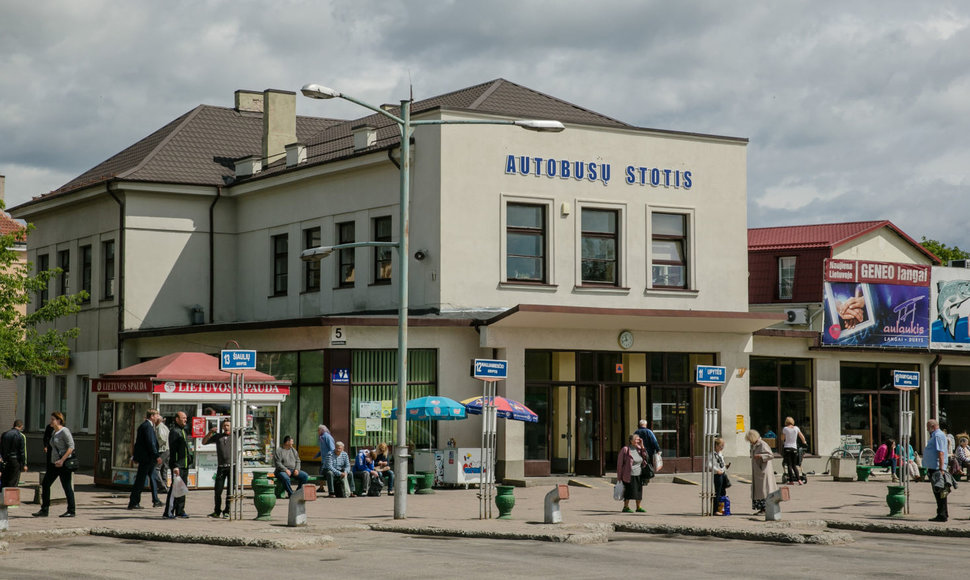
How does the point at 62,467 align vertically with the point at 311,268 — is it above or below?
below

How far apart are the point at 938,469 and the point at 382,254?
1611 centimetres

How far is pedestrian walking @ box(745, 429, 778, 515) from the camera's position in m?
23.7

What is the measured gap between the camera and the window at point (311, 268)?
36438 millimetres

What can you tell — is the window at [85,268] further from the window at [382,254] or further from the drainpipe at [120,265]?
the window at [382,254]

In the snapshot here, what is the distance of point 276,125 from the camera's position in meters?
40.3

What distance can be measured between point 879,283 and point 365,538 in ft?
82.5

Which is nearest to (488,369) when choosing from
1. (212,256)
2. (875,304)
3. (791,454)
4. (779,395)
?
(791,454)

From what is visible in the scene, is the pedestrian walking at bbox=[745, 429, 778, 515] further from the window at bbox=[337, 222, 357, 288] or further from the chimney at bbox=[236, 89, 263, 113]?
the chimney at bbox=[236, 89, 263, 113]

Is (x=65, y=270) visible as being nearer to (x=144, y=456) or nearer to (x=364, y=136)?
(x=364, y=136)

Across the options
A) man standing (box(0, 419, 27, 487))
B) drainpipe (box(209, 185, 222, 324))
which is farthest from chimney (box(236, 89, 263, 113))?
man standing (box(0, 419, 27, 487))

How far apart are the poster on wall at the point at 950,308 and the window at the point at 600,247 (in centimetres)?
1313

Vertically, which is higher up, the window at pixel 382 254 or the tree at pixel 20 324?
the window at pixel 382 254

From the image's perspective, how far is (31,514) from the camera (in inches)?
896

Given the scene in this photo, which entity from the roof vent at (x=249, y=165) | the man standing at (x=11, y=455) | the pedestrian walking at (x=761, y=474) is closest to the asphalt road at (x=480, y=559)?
the pedestrian walking at (x=761, y=474)
